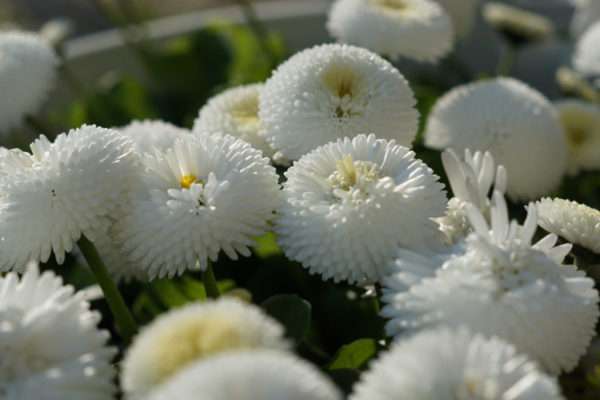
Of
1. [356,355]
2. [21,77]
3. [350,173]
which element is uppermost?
[21,77]

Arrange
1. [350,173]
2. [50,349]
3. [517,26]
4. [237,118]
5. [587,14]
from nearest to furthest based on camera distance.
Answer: [50,349] < [350,173] < [237,118] < [517,26] < [587,14]

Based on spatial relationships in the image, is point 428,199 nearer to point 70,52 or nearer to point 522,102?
point 522,102

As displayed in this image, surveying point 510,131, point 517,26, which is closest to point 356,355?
point 510,131

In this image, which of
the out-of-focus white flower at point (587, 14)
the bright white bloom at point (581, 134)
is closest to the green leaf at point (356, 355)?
the bright white bloom at point (581, 134)

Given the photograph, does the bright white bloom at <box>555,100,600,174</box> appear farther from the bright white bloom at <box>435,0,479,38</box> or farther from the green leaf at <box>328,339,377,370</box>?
the green leaf at <box>328,339,377,370</box>

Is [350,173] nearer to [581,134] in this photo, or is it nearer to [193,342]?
[193,342]

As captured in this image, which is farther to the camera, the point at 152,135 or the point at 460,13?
the point at 460,13

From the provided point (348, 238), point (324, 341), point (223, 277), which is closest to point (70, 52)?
point (223, 277)
